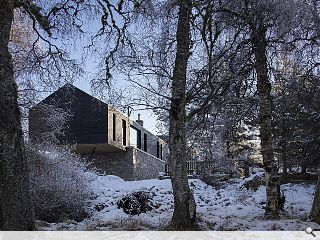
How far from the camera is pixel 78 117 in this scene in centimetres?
475

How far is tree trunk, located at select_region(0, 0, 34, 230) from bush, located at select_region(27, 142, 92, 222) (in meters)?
1.41

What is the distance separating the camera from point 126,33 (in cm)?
393

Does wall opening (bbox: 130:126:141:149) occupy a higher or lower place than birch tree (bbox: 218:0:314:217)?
lower

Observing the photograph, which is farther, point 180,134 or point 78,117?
point 78,117

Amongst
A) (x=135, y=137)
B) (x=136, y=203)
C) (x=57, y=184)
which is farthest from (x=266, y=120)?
(x=57, y=184)

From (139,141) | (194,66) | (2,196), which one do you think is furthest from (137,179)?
(2,196)

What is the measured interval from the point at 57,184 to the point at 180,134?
193 cm

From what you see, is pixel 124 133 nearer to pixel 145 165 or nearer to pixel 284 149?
pixel 145 165

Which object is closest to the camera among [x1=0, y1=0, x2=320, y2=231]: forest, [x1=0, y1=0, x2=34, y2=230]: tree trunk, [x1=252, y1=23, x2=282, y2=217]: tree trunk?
[x1=0, y1=0, x2=34, y2=230]: tree trunk

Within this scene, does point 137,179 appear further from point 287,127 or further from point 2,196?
point 2,196

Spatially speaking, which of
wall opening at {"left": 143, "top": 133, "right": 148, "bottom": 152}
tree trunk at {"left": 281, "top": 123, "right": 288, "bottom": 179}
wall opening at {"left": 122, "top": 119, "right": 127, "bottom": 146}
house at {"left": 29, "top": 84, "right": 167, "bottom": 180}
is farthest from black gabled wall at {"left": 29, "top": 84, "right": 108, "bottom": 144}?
tree trunk at {"left": 281, "top": 123, "right": 288, "bottom": 179}

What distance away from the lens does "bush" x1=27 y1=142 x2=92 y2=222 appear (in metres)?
4.39

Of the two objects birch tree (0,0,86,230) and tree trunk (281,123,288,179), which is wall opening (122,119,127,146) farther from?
tree trunk (281,123,288,179)

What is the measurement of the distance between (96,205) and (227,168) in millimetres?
1758
